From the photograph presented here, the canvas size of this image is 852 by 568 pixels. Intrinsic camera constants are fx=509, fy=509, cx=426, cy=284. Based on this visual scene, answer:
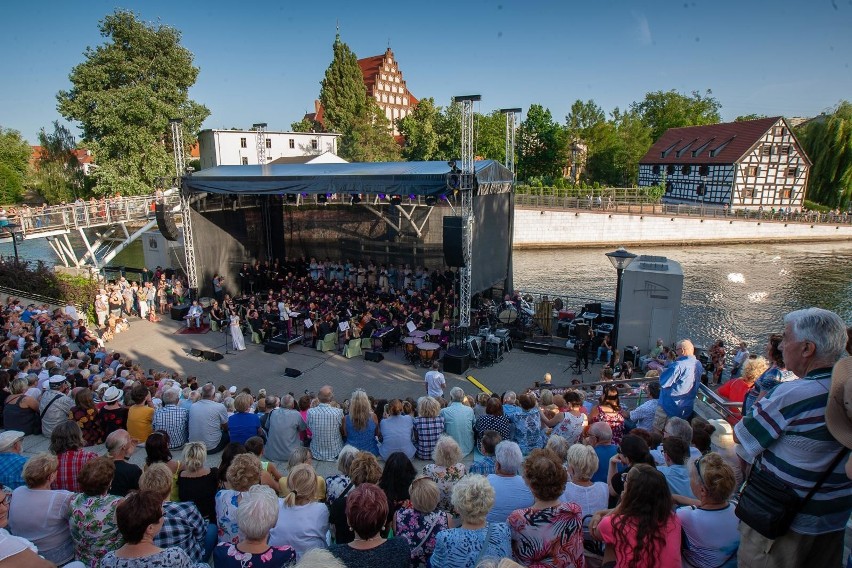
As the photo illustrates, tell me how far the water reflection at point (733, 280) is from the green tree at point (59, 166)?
32835 millimetres

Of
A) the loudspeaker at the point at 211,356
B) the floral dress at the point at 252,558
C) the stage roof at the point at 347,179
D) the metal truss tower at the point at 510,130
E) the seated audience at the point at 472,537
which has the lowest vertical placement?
the loudspeaker at the point at 211,356

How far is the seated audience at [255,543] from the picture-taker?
8.41ft

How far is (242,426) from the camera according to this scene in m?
5.37

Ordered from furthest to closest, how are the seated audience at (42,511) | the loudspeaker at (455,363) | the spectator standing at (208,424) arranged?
1. the loudspeaker at (455,363)
2. the spectator standing at (208,424)
3. the seated audience at (42,511)

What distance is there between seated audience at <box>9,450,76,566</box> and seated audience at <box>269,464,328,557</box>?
132 centimetres

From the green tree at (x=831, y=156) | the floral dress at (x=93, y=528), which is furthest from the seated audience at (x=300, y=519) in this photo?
the green tree at (x=831, y=156)

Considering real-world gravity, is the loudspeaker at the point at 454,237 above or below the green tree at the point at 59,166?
below

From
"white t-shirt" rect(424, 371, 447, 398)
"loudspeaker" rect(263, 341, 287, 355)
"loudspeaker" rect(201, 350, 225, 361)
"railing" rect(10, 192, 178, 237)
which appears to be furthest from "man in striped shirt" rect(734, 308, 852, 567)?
"railing" rect(10, 192, 178, 237)

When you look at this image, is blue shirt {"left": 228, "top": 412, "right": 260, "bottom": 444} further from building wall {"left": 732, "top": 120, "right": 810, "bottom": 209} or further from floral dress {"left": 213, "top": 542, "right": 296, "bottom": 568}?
building wall {"left": 732, "top": 120, "right": 810, "bottom": 209}

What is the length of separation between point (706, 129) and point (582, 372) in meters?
41.1

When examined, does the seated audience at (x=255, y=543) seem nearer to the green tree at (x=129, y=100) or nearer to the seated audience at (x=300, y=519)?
the seated audience at (x=300, y=519)

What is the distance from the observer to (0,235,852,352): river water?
18.1m

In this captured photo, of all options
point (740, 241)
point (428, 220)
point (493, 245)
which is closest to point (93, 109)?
point (428, 220)

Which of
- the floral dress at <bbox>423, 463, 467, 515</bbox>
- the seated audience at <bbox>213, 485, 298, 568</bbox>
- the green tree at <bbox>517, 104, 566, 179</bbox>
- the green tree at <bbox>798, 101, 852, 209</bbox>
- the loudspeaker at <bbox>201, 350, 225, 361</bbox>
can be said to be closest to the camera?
the seated audience at <bbox>213, 485, 298, 568</bbox>
